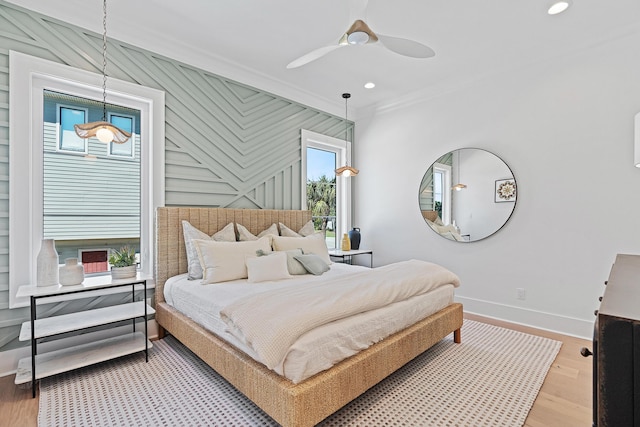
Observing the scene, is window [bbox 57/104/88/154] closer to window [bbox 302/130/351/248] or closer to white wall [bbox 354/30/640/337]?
window [bbox 302/130/351/248]

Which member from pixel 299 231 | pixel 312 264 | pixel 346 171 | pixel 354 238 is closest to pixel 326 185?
pixel 346 171

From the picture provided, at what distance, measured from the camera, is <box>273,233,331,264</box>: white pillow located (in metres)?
3.37

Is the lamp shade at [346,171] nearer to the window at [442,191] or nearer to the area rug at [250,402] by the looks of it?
the window at [442,191]

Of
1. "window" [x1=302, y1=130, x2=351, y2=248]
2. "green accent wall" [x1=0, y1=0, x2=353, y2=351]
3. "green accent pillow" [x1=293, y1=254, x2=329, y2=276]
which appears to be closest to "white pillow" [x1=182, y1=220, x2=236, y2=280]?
"green accent wall" [x1=0, y1=0, x2=353, y2=351]

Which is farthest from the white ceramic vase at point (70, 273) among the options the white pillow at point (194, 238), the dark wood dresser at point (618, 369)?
the dark wood dresser at point (618, 369)

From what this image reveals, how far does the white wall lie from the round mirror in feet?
0.32

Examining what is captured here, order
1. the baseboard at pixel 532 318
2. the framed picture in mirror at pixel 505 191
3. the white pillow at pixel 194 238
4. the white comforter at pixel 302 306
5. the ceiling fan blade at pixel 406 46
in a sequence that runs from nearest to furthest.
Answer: the white comforter at pixel 302 306
the ceiling fan blade at pixel 406 46
the white pillow at pixel 194 238
the baseboard at pixel 532 318
the framed picture in mirror at pixel 505 191

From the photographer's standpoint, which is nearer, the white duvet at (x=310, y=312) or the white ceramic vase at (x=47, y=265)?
the white duvet at (x=310, y=312)

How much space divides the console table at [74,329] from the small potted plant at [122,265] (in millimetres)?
65

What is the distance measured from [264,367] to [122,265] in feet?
5.58

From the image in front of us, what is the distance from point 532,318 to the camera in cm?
343

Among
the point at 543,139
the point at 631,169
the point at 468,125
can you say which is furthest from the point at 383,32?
the point at 631,169

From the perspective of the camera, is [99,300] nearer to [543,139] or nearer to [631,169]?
[543,139]

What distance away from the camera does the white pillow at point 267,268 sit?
108 inches
